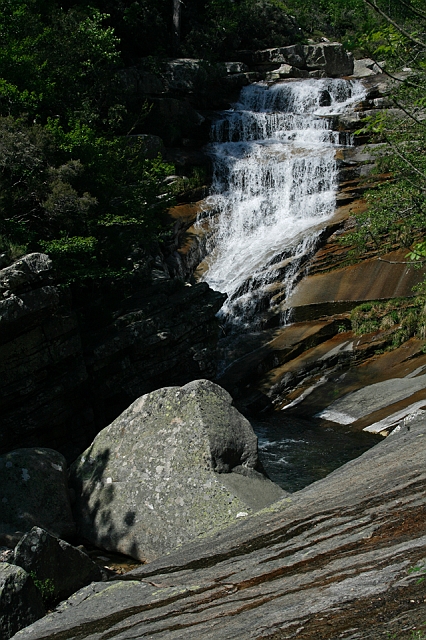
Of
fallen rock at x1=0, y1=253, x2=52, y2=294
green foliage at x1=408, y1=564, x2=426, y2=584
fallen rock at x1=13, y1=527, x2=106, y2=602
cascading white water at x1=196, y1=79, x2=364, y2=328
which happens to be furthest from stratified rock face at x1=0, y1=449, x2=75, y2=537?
cascading white water at x1=196, y1=79, x2=364, y2=328

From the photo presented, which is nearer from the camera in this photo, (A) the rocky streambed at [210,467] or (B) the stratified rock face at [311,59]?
(A) the rocky streambed at [210,467]

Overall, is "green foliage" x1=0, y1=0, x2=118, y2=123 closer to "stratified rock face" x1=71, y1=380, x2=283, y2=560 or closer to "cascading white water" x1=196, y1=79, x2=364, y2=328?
"cascading white water" x1=196, y1=79, x2=364, y2=328

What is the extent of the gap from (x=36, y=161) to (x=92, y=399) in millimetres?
6642

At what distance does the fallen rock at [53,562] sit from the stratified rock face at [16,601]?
0.36 m

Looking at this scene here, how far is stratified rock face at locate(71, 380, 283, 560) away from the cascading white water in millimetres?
13759

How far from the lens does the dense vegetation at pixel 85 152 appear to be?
50.6 ft

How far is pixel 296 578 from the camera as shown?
536 cm

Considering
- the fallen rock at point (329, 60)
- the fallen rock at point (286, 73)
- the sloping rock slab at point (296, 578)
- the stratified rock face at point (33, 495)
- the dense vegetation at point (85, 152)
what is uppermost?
the fallen rock at point (329, 60)

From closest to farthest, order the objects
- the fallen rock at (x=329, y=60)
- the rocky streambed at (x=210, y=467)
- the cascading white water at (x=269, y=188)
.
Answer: the rocky streambed at (x=210, y=467), the cascading white water at (x=269, y=188), the fallen rock at (x=329, y=60)

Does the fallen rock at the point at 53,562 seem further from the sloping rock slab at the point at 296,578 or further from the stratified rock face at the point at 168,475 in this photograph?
the stratified rock face at the point at 168,475

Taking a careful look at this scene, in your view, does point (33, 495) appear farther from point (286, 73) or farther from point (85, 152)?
point (286, 73)

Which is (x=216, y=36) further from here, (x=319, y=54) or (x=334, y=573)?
(x=334, y=573)

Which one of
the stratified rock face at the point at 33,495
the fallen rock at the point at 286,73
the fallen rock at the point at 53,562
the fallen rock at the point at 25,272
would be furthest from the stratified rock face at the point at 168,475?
the fallen rock at the point at 286,73

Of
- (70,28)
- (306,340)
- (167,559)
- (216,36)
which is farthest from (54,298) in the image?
(216,36)
